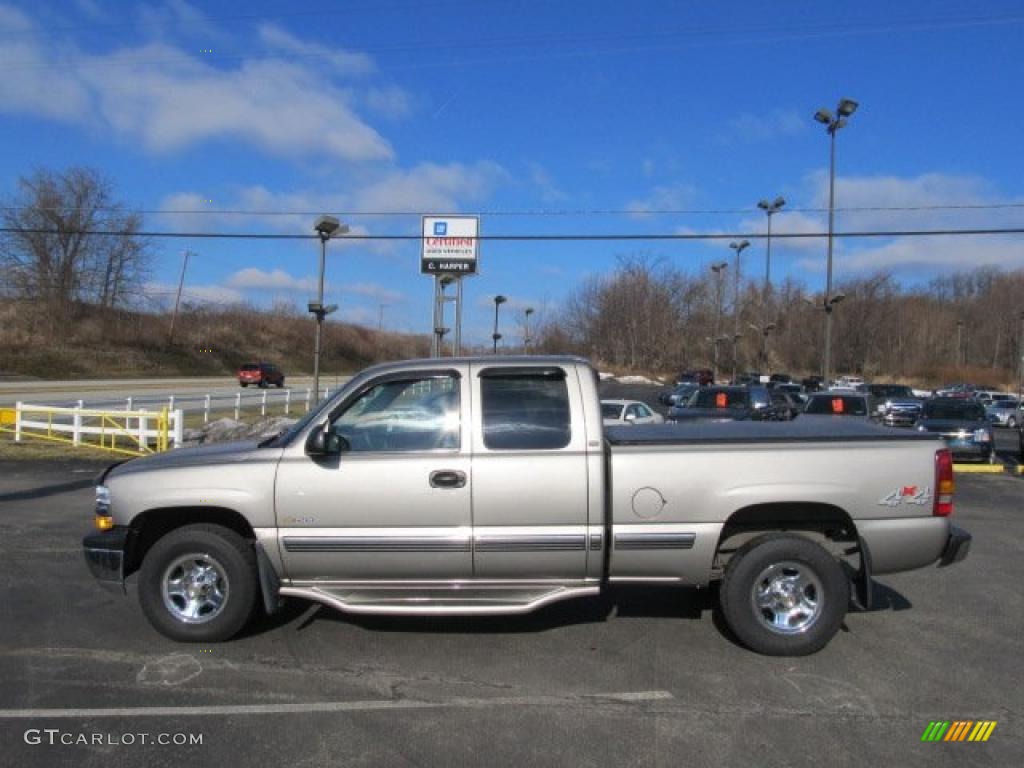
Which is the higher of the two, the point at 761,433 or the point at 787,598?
the point at 761,433

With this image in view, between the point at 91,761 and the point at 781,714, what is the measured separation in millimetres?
3398

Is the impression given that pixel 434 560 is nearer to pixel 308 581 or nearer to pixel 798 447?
pixel 308 581

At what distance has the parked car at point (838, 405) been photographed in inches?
813

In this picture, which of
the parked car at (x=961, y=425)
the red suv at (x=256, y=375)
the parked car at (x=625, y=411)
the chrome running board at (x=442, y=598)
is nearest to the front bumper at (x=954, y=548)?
the chrome running board at (x=442, y=598)

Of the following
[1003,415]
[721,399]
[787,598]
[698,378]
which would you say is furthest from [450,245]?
[698,378]

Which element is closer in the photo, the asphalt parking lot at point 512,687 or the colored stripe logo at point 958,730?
the asphalt parking lot at point 512,687

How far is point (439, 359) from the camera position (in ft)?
18.2

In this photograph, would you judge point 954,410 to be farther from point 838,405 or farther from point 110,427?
point 110,427

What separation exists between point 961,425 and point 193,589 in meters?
17.8

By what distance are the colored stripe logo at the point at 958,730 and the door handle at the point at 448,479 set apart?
2.80 m

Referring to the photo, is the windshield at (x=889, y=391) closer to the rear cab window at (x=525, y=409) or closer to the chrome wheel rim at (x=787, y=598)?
the chrome wheel rim at (x=787, y=598)

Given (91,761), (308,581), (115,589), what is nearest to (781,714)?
(308,581)

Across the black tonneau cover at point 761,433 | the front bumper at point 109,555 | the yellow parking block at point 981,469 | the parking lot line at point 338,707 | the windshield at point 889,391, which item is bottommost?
the parking lot line at point 338,707

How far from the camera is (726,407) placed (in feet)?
66.5
